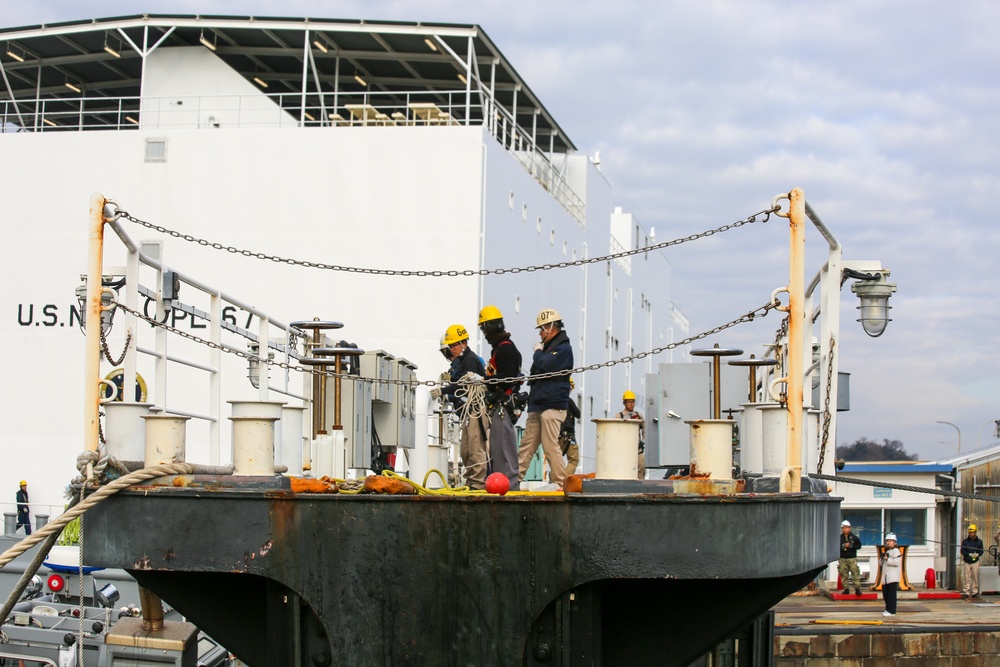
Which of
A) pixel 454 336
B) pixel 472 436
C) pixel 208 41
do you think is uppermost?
pixel 208 41

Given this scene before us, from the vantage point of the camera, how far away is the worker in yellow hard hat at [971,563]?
21781 mm

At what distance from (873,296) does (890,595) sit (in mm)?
12601

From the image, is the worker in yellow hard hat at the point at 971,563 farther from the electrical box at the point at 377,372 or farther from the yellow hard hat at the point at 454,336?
the yellow hard hat at the point at 454,336

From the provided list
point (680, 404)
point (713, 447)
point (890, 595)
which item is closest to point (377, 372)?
point (680, 404)

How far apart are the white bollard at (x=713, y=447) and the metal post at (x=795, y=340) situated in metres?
0.33

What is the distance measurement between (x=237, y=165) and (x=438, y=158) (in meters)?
3.90

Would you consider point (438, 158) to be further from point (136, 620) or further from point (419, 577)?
point (419, 577)

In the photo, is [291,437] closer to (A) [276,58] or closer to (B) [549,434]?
(B) [549,434]

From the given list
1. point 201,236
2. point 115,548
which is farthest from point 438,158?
point 115,548

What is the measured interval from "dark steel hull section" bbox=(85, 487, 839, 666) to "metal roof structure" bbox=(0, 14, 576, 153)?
17.7 metres

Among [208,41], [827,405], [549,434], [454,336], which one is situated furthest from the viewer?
[208,41]

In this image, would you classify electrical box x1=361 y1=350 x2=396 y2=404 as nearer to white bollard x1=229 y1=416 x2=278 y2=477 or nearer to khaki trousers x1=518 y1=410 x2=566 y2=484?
khaki trousers x1=518 y1=410 x2=566 y2=484

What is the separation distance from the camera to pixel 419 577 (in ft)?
17.6

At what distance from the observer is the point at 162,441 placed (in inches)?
223
